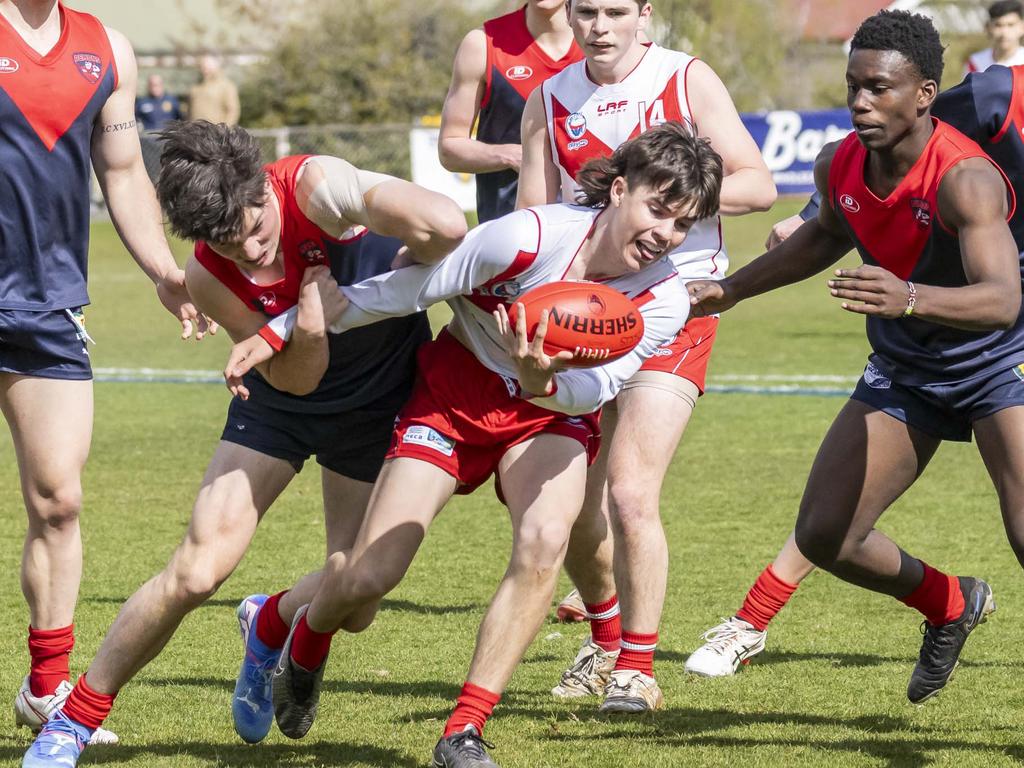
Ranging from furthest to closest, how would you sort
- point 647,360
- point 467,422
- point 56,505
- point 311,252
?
point 647,360 → point 56,505 → point 467,422 → point 311,252

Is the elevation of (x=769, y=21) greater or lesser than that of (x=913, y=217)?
lesser

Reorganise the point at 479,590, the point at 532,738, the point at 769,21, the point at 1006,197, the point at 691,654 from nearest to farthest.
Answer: the point at 1006,197, the point at 532,738, the point at 691,654, the point at 479,590, the point at 769,21

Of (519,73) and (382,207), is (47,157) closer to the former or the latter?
(382,207)

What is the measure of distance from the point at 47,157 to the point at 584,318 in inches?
75.3

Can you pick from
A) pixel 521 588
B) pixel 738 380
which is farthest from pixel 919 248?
pixel 738 380

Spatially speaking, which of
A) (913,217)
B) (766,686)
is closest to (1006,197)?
(913,217)

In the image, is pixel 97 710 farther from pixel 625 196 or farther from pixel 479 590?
pixel 479 590

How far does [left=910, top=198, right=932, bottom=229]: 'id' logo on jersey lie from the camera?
4531 mm

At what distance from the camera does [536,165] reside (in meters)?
5.71

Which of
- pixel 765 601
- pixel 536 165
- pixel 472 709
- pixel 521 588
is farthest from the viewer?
pixel 765 601

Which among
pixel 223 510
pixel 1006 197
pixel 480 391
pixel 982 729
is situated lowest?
pixel 982 729

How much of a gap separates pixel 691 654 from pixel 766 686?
1.43 feet

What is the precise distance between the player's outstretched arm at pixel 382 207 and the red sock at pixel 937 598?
2004 mm

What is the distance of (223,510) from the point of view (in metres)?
4.66
